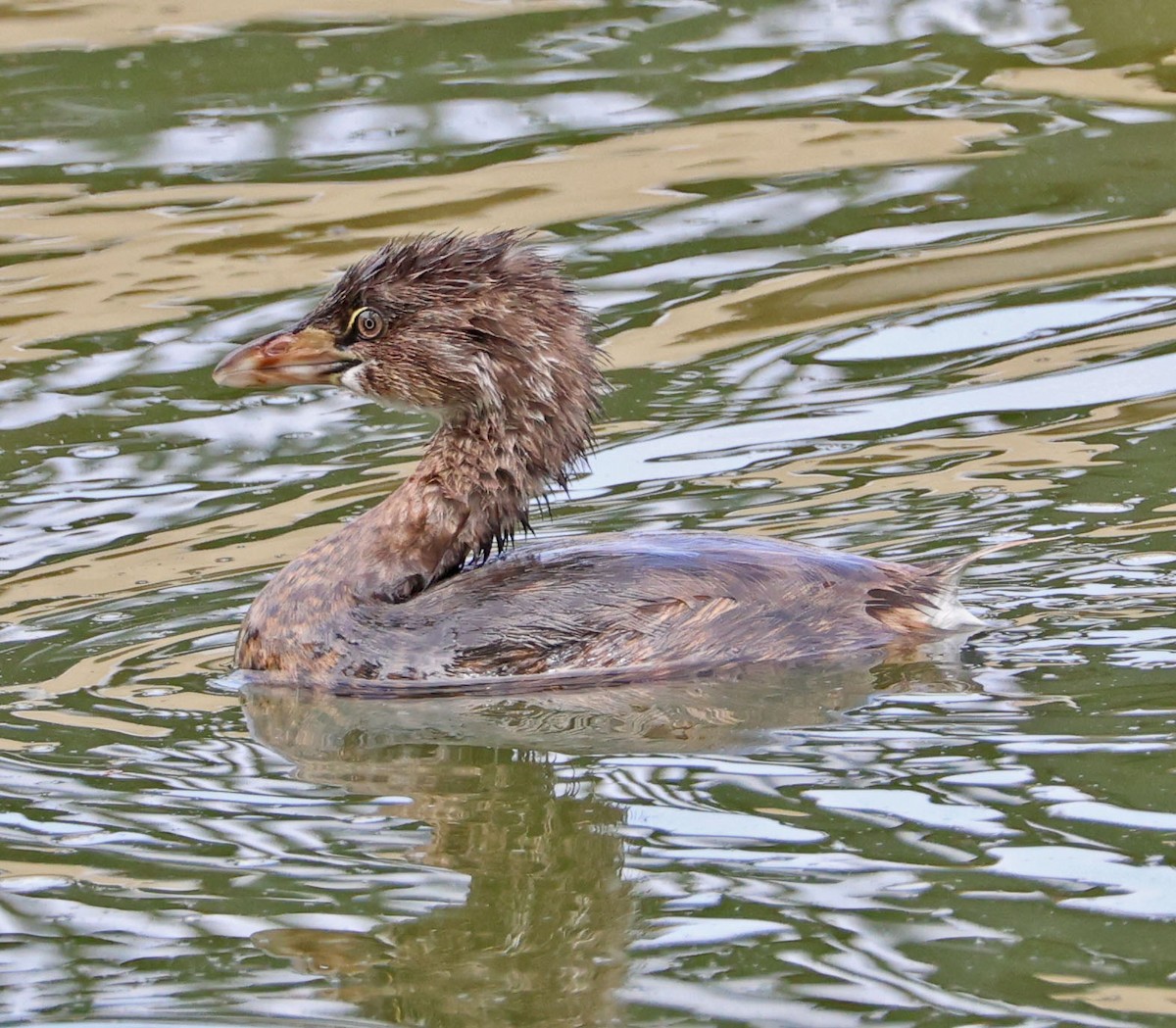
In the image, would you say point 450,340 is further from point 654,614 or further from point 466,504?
point 654,614

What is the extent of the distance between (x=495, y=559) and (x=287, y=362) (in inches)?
33.2

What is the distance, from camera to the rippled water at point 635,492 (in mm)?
4598

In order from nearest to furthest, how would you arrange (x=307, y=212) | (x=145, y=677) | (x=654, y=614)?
(x=654, y=614)
(x=145, y=677)
(x=307, y=212)

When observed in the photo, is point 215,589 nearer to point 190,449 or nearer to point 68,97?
point 190,449

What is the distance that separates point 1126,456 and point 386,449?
263 centimetres

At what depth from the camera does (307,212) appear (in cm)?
1062

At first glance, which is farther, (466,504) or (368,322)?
(368,322)

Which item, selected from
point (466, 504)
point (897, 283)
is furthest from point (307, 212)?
point (466, 504)

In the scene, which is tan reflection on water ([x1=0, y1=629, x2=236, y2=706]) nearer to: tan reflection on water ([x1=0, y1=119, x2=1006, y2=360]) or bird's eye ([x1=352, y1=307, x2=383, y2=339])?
bird's eye ([x1=352, y1=307, x2=383, y2=339])

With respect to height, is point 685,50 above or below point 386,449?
above

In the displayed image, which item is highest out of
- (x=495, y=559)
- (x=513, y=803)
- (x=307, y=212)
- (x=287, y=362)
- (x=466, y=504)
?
(x=307, y=212)

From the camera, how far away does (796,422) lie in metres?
8.60

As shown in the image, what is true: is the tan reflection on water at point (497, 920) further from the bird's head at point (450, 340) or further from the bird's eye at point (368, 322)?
the bird's eye at point (368, 322)

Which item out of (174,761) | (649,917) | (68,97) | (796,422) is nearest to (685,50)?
(68,97)
